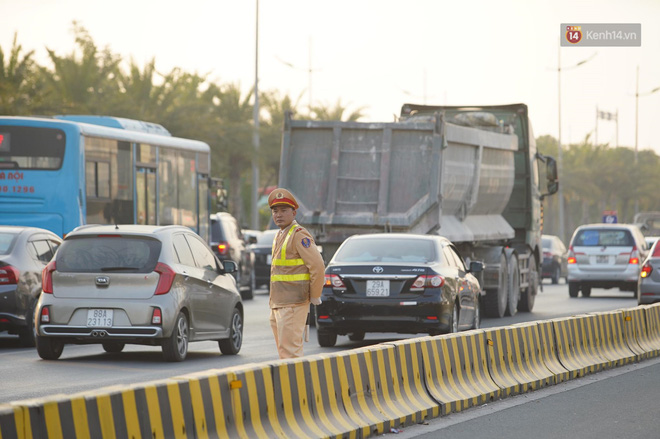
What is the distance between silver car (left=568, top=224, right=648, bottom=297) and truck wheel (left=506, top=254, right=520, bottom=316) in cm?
695

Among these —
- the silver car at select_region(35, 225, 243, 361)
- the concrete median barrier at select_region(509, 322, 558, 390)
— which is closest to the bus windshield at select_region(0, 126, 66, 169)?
the silver car at select_region(35, 225, 243, 361)

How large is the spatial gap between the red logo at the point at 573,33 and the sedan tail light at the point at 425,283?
47.9 ft

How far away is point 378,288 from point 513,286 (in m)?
9.74

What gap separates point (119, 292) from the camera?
14219 mm

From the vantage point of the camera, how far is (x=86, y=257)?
47.3 feet

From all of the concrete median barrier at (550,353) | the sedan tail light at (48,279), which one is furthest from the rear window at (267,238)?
the concrete median barrier at (550,353)

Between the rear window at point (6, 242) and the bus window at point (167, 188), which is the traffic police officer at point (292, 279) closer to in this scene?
the rear window at point (6, 242)

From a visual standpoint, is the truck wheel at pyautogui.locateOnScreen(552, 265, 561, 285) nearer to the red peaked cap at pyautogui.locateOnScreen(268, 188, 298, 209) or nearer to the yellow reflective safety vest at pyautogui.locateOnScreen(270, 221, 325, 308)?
→ the yellow reflective safety vest at pyautogui.locateOnScreen(270, 221, 325, 308)

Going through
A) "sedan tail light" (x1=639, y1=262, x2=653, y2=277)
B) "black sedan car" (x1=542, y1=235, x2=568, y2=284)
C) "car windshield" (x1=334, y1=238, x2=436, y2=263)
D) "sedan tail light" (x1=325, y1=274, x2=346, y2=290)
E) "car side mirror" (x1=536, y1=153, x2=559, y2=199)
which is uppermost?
"car side mirror" (x1=536, y1=153, x2=559, y2=199)

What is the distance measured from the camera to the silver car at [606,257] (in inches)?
1257

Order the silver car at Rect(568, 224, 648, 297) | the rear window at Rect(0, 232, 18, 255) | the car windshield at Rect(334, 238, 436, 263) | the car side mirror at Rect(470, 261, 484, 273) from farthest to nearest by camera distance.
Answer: the silver car at Rect(568, 224, 648, 297), the car side mirror at Rect(470, 261, 484, 273), the car windshield at Rect(334, 238, 436, 263), the rear window at Rect(0, 232, 18, 255)

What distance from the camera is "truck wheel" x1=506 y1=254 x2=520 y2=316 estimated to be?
2508cm

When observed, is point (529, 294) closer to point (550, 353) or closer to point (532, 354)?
point (550, 353)

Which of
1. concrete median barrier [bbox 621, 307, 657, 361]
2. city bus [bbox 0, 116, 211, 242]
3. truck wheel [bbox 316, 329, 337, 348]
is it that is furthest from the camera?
city bus [bbox 0, 116, 211, 242]
